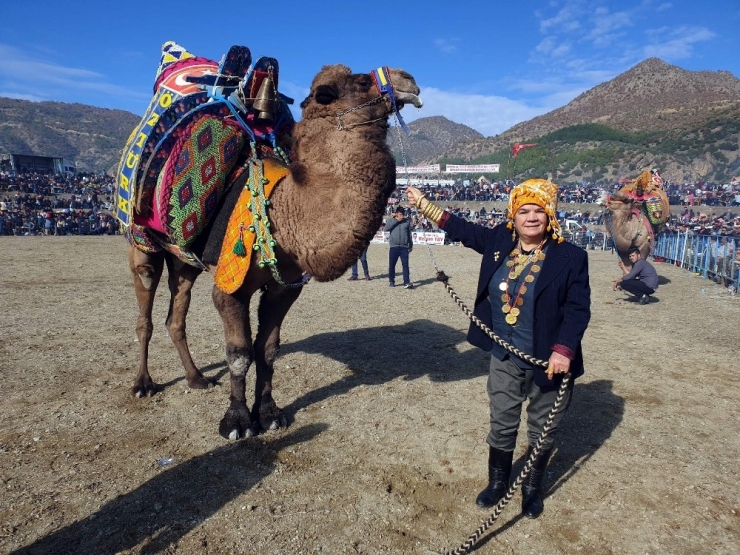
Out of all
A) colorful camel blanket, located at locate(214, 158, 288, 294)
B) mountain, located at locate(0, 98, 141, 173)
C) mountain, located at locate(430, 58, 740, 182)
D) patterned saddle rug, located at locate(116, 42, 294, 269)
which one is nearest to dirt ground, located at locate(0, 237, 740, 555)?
colorful camel blanket, located at locate(214, 158, 288, 294)

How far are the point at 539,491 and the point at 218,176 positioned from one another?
3.49 m

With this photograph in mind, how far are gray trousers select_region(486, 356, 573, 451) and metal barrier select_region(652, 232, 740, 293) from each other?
11.7 m

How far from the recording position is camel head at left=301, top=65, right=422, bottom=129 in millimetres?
3420

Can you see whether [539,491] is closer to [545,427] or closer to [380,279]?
[545,427]

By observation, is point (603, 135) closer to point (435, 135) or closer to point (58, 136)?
point (435, 135)

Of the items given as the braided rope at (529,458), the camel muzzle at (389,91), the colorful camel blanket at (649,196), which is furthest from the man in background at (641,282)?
the camel muzzle at (389,91)

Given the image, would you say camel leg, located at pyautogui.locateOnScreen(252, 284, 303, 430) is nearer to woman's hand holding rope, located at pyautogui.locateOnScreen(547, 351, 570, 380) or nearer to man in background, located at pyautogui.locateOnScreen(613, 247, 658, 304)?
woman's hand holding rope, located at pyautogui.locateOnScreen(547, 351, 570, 380)

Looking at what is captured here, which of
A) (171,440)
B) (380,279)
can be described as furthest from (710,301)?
(171,440)

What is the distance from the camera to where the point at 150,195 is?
4465 millimetres

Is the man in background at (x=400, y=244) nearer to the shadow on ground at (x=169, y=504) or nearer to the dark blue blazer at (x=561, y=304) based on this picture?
the shadow on ground at (x=169, y=504)

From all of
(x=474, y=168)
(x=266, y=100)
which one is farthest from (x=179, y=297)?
(x=474, y=168)

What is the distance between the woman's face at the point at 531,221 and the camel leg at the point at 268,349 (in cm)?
217

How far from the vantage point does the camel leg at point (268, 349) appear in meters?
4.42

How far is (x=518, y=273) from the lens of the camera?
10.5ft
